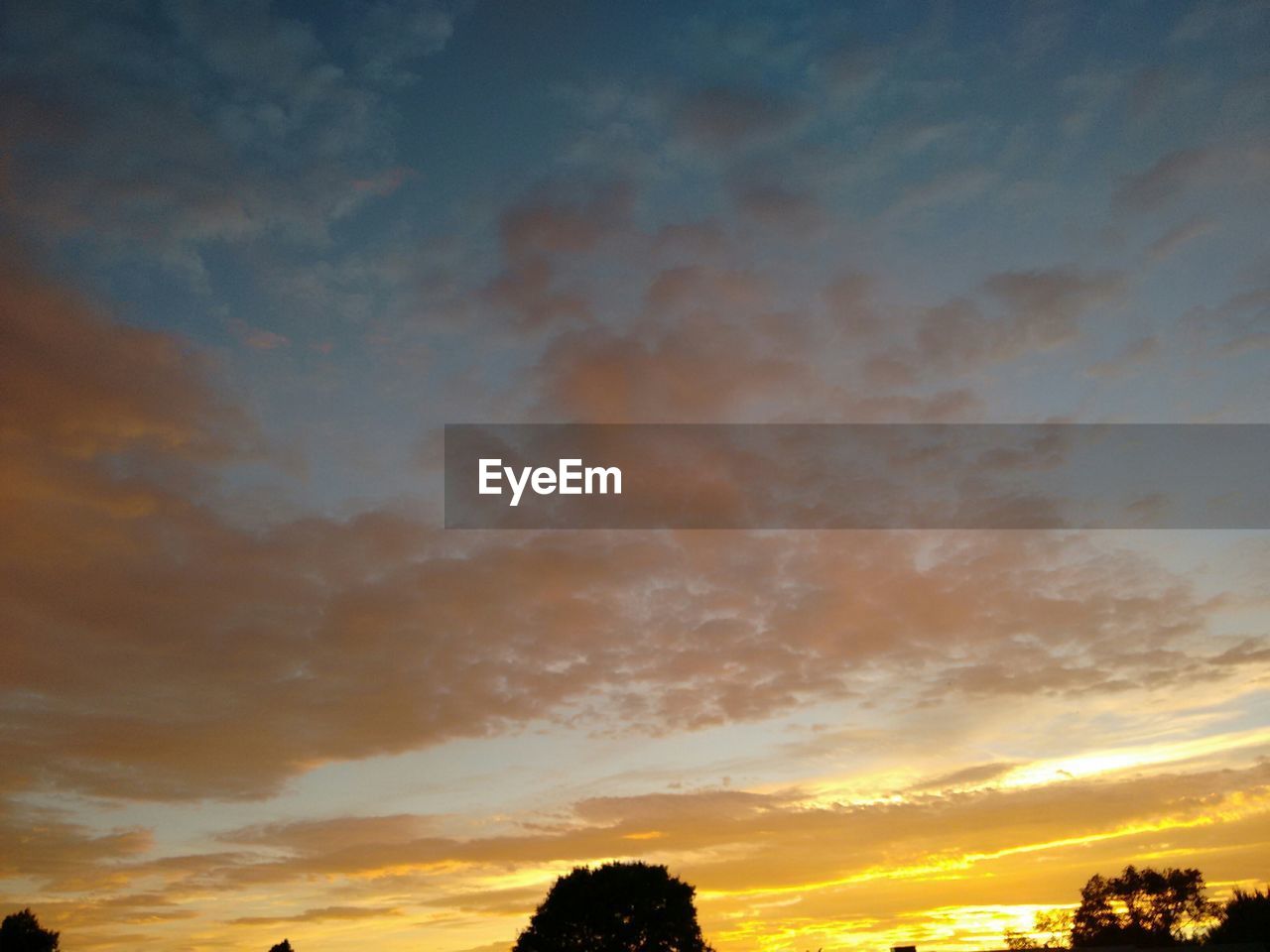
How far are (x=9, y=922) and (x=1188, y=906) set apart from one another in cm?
14075

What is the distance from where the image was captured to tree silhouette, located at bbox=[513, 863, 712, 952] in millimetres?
83188

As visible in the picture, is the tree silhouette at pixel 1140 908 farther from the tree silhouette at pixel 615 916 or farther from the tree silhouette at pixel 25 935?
the tree silhouette at pixel 25 935

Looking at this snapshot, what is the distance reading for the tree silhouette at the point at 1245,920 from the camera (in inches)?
3447

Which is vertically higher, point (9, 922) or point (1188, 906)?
point (9, 922)

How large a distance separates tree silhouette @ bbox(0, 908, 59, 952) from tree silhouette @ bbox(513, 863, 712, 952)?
1762 inches

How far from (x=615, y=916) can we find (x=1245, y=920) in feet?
202

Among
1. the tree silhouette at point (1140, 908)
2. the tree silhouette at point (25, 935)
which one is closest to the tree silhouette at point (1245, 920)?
the tree silhouette at point (1140, 908)

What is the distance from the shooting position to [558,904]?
8512cm

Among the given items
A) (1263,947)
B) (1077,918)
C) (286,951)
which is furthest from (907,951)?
(1077,918)

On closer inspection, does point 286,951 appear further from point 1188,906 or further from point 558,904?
point 1188,906

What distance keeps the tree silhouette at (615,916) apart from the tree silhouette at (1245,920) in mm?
48826

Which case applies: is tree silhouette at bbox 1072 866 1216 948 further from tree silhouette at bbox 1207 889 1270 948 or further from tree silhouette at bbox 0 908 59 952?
tree silhouette at bbox 0 908 59 952

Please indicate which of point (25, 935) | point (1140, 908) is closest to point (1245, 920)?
point (1140, 908)

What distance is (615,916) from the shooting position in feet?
275
